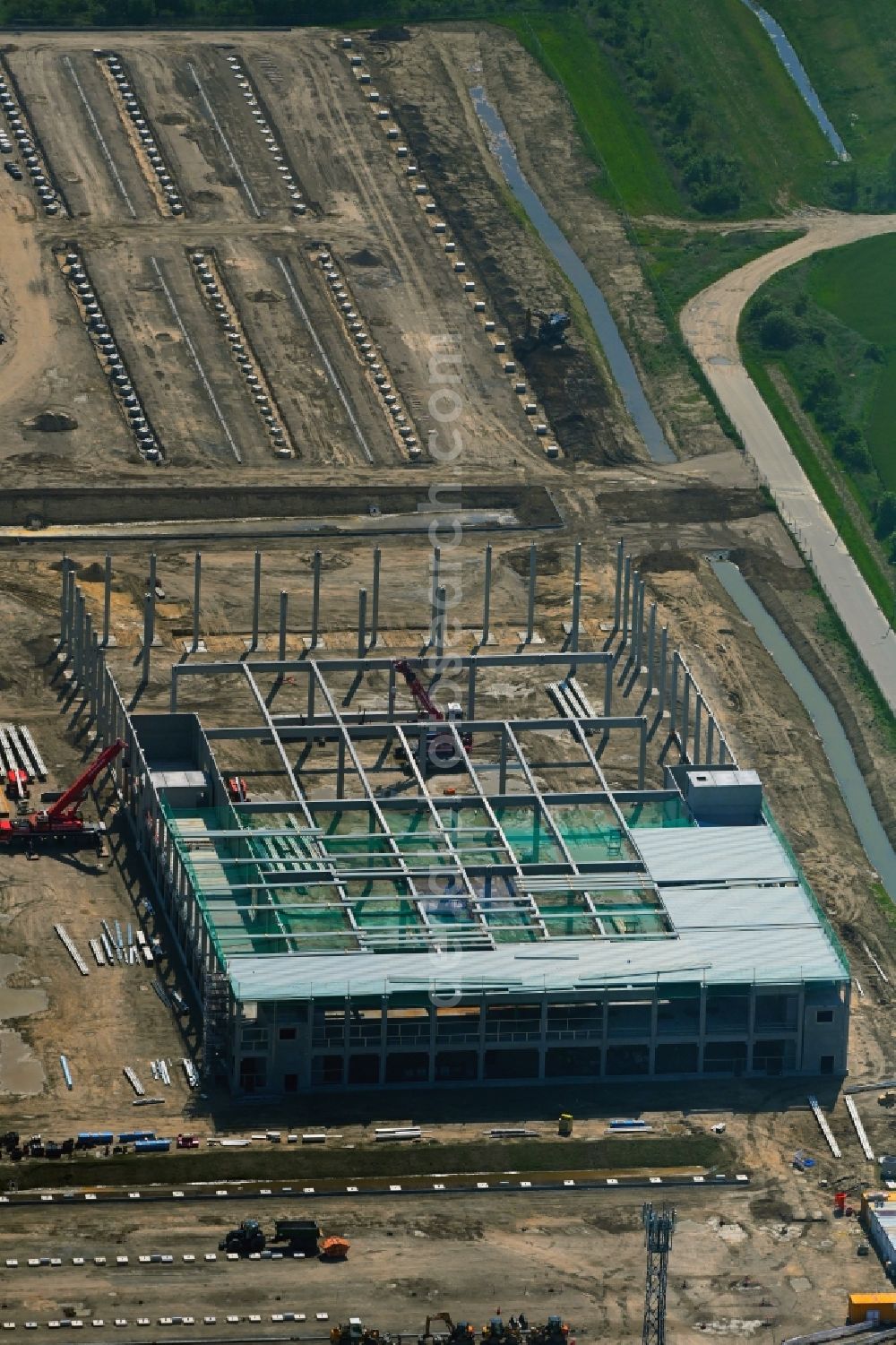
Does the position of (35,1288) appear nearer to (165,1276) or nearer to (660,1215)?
(165,1276)

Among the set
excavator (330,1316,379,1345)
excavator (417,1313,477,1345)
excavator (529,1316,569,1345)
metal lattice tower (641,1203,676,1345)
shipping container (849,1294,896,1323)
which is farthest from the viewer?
shipping container (849,1294,896,1323)

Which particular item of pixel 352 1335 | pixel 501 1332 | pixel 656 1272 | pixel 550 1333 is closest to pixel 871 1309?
pixel 656 1272

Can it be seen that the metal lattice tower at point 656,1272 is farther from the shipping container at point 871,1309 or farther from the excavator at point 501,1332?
the shipping container at point 871,1309

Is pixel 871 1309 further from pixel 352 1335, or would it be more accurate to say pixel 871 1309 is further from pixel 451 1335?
pixel 352 1335

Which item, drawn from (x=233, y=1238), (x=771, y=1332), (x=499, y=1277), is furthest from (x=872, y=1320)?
(x=233, y=1238)

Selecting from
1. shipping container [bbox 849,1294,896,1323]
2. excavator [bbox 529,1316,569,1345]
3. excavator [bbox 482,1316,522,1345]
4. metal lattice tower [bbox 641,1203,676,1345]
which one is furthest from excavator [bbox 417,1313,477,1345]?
shipping container [bbox 849,1294,896,1323]

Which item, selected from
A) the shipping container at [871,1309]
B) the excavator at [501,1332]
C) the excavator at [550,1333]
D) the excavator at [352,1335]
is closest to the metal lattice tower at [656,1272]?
the excavator at [550,1333]

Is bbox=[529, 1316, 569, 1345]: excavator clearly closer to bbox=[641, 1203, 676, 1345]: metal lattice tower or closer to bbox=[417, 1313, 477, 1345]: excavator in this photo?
bbox=[417, 1313, 477, 1345]: excavator

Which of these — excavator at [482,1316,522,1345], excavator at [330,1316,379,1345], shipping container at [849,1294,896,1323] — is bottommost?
excavator at [330,1316,379,1345]
